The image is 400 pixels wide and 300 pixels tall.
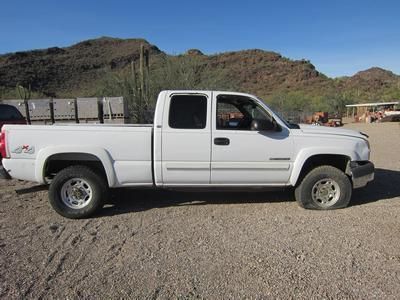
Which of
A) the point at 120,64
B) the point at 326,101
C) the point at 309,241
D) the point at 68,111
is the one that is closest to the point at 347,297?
the point at 309,241

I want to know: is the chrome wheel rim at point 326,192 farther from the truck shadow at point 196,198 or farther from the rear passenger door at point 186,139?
the rear passenger door at point 186,139

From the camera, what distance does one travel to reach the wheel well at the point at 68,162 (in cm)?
588

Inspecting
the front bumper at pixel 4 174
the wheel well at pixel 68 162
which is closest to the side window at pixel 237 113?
the wheel well at pixel 68 162

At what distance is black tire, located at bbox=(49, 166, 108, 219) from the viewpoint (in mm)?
5867

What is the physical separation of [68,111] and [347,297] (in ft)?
37.2

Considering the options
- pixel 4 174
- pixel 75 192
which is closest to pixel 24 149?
pixel 4 174

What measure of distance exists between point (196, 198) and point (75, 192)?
213cm

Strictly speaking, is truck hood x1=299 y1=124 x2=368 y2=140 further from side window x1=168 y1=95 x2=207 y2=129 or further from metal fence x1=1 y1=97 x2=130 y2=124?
metal fence x1=1 y1=97 x2=130 y2=124

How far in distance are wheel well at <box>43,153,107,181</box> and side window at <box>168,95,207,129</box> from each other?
4.24 ft

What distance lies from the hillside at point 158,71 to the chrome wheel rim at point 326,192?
1563 cm

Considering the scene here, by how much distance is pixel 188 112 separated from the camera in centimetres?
605

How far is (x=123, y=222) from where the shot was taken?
5715mm

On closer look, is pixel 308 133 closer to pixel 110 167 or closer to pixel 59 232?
pixel 110 167

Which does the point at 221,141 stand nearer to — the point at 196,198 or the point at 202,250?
the point at 196,198
